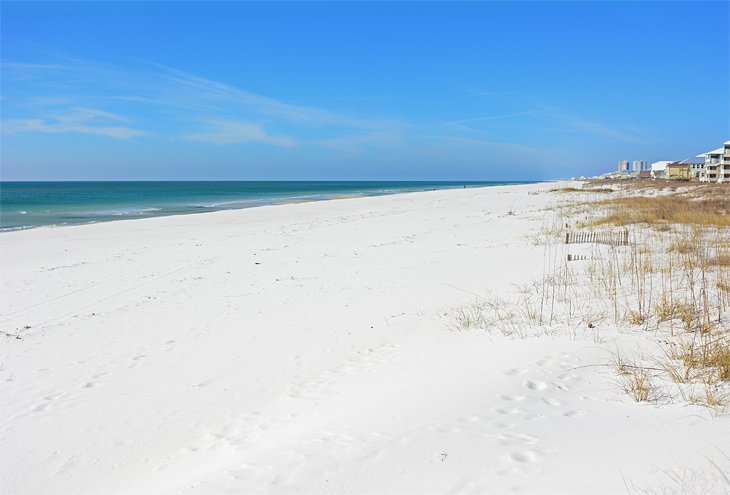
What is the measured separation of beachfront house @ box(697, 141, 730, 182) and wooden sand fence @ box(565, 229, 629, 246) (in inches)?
1640

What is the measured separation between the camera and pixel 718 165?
1927 inches

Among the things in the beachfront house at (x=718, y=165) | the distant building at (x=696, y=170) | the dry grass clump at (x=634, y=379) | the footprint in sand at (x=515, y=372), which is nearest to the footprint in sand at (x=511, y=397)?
the footprint in sand at (x=515, y=372)

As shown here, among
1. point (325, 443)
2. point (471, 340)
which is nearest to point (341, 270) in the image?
point (471, 340)

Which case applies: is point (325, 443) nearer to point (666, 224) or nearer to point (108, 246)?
point (666, 224)

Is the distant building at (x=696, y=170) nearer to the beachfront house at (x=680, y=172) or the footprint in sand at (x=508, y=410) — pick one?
the beachfront house at (x=680, y=172)

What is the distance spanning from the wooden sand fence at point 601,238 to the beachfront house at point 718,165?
137 feet

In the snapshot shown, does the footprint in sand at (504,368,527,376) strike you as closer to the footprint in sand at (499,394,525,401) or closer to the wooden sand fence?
the footprint in sand at (499,394,525,401)

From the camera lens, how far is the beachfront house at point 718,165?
4559cm

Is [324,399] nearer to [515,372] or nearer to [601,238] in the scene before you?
[515,372]

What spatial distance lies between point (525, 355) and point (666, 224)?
10.4m

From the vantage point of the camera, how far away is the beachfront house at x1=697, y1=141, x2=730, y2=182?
1795 inches

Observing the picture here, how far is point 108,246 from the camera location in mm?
16891

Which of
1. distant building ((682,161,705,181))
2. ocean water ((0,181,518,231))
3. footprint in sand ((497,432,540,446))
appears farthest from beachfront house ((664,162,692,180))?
footprint in sand ((497,432,540,446))

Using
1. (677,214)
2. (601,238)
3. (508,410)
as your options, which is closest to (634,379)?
(508,410)
